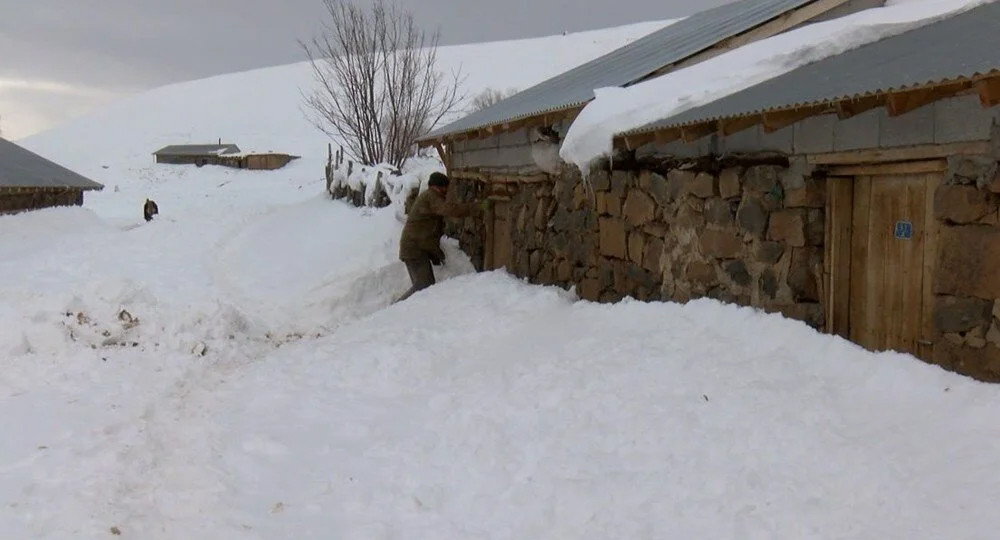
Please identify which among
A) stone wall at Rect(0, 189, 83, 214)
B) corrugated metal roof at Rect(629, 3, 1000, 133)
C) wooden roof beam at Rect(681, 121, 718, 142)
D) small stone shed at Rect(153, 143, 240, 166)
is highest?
small stone shed at Rect(153, 143, 240, 166)

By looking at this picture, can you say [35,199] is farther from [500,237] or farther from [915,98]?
[915,98]

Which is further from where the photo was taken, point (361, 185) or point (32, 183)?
point (32, 183)

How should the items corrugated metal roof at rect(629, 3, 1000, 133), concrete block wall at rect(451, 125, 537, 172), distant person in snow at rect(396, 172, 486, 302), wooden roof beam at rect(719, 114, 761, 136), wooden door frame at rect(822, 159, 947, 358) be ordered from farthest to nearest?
distant person in snow at rect(396, 172, 486, 302) → concrete block wall at rect(451, 125, 537, 172) → wooden roof beam at rect(719, 114, 761, 136) → wooden door frame at rect(822, 159, 947, 358) → corrugated metal roof at rect(629, 3, 1000, 133)

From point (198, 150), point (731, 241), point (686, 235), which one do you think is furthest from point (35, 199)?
point (198, 150)

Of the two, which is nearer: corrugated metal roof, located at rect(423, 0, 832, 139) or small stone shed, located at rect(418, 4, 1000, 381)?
small stone shed, located at rect(418, 4, 1000, 381)

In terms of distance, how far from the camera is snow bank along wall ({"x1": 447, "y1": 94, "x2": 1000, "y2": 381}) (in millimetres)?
A: 4160

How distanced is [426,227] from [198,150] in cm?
5376

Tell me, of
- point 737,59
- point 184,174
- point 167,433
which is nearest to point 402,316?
point 167,433

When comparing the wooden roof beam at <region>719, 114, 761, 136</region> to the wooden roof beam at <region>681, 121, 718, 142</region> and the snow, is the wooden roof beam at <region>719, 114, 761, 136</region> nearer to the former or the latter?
the wooden roof beam at <region>681, 121, 718, 142</region>

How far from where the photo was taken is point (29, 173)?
63.1 ft

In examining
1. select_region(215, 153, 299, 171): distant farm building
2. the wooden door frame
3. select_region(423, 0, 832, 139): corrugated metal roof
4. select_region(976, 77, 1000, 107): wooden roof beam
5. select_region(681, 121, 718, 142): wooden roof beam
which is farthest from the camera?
select_region(215, 153, 299, 171): distant farm building

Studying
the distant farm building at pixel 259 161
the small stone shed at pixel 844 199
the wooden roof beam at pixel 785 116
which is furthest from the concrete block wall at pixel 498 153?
the distant farm building at pixel 259 161

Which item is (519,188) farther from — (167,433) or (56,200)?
(56,200)

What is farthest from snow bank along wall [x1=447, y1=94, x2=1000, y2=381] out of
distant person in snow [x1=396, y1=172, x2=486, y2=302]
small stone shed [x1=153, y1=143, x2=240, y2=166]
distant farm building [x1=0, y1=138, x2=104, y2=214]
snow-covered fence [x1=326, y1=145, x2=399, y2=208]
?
small stone shed [x1=153, y1=143, x2=240, y2=166]
